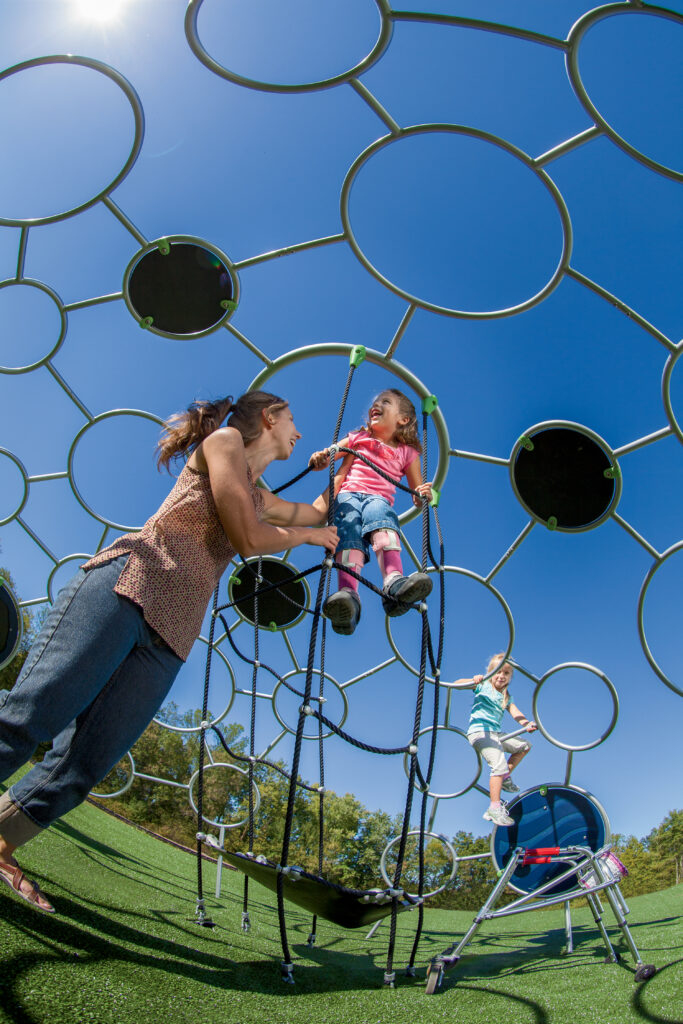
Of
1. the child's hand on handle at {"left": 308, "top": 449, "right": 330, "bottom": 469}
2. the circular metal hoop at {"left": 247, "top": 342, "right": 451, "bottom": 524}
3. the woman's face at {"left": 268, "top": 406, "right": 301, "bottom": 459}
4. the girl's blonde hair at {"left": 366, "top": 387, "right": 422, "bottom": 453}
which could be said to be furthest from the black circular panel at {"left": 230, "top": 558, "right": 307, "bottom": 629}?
the woman's face at {"left": 268, "top": 406, "right": 301, "bottom": 459}

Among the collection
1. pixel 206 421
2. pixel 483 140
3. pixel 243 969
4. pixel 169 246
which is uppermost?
pixel 483 140

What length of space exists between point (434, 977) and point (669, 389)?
6.01 m

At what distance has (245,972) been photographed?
420cm

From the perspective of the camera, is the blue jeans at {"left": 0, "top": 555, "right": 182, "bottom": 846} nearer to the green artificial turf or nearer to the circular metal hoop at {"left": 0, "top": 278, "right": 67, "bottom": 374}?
the green artificial turf

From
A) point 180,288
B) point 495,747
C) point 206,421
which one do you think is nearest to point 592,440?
point 495,747

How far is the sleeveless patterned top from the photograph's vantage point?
2.87 metres

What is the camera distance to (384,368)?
7539mm

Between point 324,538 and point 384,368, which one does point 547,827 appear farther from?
point 324,538

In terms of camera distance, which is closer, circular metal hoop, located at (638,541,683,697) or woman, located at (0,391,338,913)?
woman, located at (0,391,338,913)

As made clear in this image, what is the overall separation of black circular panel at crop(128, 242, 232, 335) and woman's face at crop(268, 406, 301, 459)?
12.6ft

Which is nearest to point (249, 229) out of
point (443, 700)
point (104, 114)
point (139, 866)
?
point (104, 114)

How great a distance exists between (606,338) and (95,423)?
6941 millimetres

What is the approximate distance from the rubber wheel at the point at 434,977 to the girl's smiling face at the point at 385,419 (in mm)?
4368

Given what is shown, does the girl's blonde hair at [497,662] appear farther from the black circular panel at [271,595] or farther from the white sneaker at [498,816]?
the black circular panel at [271,595]
